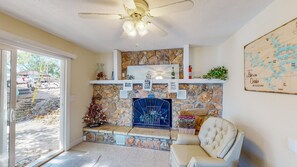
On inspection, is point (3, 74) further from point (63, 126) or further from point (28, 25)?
point (63, 126)

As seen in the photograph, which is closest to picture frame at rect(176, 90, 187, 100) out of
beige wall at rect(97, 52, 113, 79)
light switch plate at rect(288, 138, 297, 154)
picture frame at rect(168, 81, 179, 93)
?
picture frame at rect(168, 81, 179, 93)

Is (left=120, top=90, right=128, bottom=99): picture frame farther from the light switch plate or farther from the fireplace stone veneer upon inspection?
the light switch plate

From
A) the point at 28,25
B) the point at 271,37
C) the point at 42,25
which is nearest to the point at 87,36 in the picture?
the point at 42,25

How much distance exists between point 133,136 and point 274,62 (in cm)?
278

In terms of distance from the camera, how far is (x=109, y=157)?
2.67m

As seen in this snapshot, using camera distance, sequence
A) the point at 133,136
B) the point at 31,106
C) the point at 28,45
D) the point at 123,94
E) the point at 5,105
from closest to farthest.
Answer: the point at 5,105 → the point at 28,45 → the point at 31,106 → the point at 133,136 → the point at 123,94

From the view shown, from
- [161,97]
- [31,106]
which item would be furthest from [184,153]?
[31,106]

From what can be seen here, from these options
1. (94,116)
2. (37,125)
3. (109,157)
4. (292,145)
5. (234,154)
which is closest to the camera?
(292,145)

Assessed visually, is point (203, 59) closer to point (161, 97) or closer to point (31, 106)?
point (161, 97)

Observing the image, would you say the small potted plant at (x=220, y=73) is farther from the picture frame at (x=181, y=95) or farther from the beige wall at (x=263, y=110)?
the picture frame at (x=181, y=95)

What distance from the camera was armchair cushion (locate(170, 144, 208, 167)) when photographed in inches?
69.8

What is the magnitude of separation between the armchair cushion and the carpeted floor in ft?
1.84

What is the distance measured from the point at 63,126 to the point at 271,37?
373cm

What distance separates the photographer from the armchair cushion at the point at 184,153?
1773mm
